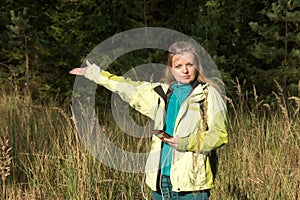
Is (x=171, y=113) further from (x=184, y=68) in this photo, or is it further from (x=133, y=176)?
(x=133, y=176)

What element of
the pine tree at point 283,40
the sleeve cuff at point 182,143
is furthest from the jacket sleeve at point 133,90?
the pine tree at point 283,40

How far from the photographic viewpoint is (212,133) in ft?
7.98

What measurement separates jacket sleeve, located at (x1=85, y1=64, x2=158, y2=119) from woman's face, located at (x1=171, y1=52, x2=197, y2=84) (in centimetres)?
19

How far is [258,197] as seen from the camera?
9.60ft

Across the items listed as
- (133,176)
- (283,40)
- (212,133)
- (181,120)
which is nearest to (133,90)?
(181,120)

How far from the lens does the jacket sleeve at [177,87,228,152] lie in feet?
7.76

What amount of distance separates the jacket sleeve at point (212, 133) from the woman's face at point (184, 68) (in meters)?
0.17

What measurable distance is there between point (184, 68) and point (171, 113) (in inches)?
10.2

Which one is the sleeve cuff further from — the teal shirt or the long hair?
the long hair

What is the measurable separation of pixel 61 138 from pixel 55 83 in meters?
3.52

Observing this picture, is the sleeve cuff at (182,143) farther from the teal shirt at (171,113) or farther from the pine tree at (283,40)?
the pine tree at (283,40)

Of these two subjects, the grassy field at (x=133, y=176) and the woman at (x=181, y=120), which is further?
the grassy field at (x=133, y=176)

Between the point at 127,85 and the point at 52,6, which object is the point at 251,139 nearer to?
the point at 127,85

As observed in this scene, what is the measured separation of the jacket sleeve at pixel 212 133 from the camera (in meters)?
2.37
